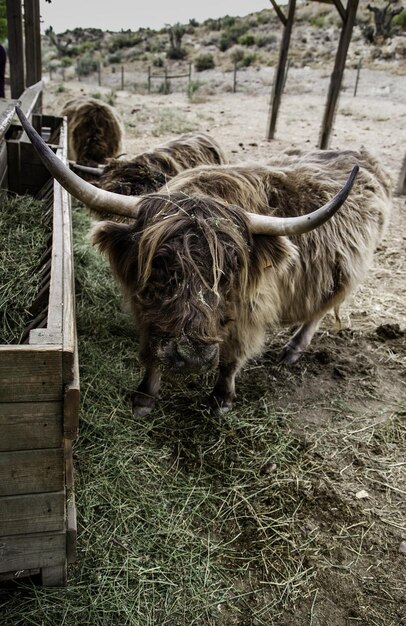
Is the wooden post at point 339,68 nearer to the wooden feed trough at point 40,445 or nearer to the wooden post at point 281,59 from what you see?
the wooden post at point 281,59

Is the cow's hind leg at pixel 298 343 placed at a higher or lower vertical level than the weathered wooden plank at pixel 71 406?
lower

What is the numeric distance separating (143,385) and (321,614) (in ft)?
5.76

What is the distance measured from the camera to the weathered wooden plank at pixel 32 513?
1.76 metres

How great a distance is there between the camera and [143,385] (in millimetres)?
3387

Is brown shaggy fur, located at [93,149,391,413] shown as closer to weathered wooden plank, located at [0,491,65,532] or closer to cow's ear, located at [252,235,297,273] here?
cow's ear, located at [252,235,297,273]

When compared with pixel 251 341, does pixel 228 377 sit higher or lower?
lower

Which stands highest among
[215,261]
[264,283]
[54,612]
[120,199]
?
[120,199]

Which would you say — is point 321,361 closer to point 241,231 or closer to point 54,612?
point 241,231

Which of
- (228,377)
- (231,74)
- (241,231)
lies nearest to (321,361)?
(228,377)

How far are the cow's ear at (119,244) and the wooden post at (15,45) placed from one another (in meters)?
5.05

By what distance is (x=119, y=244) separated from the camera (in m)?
2.81

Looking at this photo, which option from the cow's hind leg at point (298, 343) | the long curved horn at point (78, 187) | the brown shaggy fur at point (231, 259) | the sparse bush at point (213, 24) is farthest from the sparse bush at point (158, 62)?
the long curved horn at point (78, 187)

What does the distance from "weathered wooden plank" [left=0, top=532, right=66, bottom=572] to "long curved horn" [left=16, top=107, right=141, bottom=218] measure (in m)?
1.63

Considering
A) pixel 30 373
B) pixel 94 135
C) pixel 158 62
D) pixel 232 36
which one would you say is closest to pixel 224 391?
pixel 30 373
